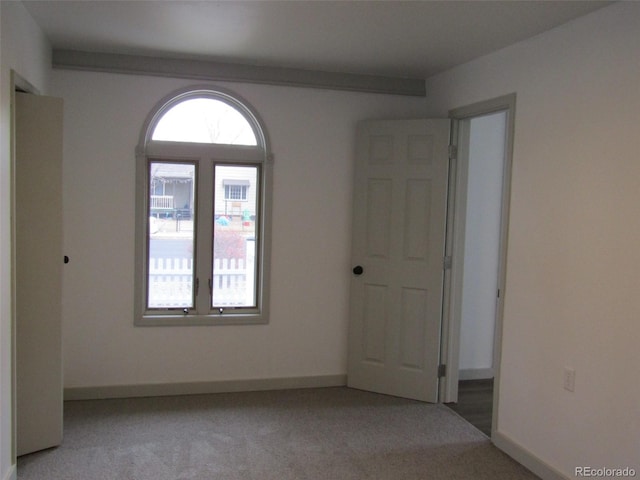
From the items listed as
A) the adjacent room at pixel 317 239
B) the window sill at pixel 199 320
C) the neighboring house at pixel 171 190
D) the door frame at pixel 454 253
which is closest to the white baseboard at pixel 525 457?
the adjacent room at pixel 317 239

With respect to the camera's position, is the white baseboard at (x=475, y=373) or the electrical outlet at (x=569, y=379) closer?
the electrical outlet at (x=569, y=379)

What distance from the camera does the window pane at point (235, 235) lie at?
4.38 meters

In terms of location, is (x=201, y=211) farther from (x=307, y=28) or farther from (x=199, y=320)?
(x=307, y=28)

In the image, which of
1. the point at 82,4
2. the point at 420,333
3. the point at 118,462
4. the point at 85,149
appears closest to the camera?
the point at 82,4

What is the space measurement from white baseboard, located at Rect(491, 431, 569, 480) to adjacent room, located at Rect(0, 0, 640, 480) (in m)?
0.02

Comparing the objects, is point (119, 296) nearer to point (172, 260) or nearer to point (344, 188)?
point (172, 260)

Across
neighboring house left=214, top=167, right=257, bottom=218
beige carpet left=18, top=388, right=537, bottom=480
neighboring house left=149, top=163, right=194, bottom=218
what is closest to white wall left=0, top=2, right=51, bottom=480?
beige carpet left=18, top=388, right=537, bottom=480

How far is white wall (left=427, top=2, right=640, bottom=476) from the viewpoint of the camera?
2.64 m

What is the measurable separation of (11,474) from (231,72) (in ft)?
9.49

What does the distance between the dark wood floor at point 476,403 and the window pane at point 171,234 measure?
2176 millimetres

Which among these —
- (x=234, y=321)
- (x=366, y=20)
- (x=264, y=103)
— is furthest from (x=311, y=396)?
(x=366, y=20)

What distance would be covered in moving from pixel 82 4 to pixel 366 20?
1499 mm

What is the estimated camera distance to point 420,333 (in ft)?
14.1

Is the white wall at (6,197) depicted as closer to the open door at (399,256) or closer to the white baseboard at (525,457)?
the open door at (399,256)
